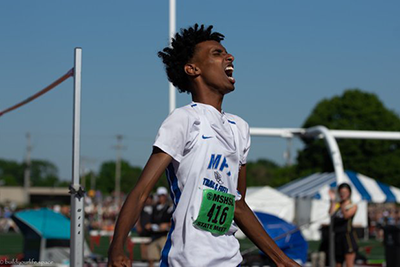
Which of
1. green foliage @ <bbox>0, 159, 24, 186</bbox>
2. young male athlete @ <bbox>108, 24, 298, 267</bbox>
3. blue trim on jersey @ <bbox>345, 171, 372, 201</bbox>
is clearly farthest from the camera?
green foliage @ <bbox>0, 159, 24, 186</bbox>

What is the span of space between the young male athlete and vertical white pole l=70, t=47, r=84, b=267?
39.6 inches

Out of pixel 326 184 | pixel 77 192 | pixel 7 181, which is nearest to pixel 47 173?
pixel 7 181

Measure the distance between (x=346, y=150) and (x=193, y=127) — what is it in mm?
50113

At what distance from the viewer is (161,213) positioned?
12.2 meters

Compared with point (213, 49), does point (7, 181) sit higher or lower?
lower

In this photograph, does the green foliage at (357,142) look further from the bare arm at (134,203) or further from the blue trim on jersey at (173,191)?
the bare arm at (134,203)

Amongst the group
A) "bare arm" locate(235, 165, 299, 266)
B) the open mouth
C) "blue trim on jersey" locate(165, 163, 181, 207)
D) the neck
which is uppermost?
the open mouth

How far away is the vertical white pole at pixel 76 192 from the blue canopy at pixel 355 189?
1509 centimetres

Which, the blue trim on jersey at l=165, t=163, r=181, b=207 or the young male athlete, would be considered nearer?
the young male athlete

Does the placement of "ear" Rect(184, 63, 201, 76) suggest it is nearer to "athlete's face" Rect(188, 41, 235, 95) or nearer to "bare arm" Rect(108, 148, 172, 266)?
"athlete's face" Rect(188, 41, 235, 95)

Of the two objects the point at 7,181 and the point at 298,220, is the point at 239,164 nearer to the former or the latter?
the point at 298,220

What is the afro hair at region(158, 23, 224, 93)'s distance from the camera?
3420 millimetres

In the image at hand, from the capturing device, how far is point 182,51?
342 cm

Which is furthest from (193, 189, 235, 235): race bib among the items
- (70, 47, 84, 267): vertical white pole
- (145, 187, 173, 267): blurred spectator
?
(145, 187, 173, 267): blurred spectator
